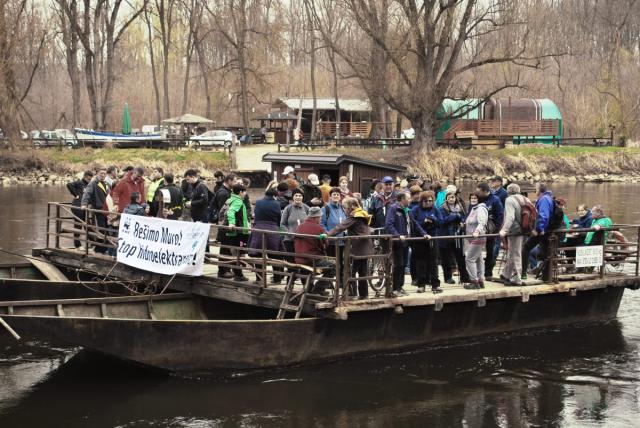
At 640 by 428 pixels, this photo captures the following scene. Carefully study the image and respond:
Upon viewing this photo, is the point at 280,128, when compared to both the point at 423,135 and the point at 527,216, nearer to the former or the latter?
the point at 423,135

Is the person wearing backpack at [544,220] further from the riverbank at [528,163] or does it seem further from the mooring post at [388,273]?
the riverbank at [528,163]

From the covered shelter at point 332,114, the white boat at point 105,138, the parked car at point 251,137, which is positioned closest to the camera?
the white boat at point 105,138

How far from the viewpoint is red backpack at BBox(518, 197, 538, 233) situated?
15367 mm

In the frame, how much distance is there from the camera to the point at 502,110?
63281 millimetres

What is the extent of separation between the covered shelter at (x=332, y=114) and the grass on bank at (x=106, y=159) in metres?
16.4

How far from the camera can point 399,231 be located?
1465 cm

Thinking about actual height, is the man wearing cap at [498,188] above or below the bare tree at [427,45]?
below

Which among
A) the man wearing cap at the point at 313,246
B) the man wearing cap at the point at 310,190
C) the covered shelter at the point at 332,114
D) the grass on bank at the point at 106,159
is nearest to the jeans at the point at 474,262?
the man wearing cap at the point at 313,246

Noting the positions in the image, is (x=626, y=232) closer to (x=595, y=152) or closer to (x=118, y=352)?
(x=118, y=352)

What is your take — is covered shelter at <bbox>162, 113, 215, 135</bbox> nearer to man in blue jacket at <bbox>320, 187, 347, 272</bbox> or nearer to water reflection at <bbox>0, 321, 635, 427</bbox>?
man in blue jacket at <bbox>320, 187, 347, 272</bbox>

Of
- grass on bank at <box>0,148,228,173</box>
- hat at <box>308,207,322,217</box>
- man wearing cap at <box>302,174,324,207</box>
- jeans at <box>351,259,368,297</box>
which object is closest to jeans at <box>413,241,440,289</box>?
jeans at <box>351,259,368,297</box>

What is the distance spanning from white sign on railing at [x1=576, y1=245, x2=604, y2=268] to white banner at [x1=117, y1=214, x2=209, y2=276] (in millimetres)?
7019

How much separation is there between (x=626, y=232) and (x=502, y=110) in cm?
3386

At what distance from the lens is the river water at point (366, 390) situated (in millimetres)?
12227
